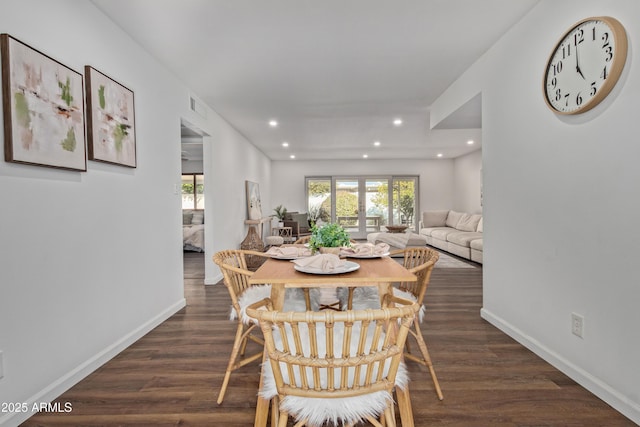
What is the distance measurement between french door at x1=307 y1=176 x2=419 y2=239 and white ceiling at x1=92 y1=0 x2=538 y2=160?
5083 millimetres

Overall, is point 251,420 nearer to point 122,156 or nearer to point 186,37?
point 122,156

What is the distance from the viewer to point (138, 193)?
2.81m

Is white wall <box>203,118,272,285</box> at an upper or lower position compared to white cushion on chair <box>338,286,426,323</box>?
upper

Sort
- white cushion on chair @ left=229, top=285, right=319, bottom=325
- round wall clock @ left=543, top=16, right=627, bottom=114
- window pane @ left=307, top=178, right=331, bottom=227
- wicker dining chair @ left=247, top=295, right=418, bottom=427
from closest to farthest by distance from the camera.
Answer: wicker dining chair @ left=247, top=295, right=418, bottom=427 < round wall clock @ left=543, top=16, right=627, bottom=114 < white cushion on chair @ left=229, top=285, right=319, bottom=325 < window pane @ left=307, top=178, right=331, bottom=227

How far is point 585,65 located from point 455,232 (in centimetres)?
582

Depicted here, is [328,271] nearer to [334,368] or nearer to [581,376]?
[334,368]

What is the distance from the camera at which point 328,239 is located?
90.3 inches

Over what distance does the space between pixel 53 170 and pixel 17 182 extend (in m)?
0.24

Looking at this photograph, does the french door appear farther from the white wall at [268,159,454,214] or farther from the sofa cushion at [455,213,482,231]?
the sofa cushion at [455,213,482,231]

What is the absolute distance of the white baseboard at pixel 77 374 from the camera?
1684mm

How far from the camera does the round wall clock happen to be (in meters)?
1.76

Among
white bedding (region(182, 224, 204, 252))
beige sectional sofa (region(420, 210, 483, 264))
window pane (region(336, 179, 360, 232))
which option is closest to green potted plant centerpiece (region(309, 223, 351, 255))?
beige sectional sofa (region(420, 210, 483, 264))

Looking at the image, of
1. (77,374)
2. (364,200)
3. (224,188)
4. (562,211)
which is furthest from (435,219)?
(77,374)

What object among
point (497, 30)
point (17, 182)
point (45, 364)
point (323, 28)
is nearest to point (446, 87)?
point (497, 30)
